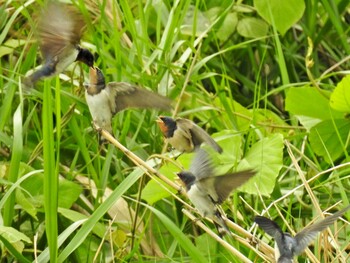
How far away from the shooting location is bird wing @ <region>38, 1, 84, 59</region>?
2.33 metres

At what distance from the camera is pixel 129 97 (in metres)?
2.58

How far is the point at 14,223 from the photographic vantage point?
3600 millimetres

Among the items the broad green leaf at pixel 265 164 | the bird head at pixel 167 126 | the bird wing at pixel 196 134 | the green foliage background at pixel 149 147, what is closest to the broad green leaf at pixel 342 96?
the green foliage background at pixel 149 147

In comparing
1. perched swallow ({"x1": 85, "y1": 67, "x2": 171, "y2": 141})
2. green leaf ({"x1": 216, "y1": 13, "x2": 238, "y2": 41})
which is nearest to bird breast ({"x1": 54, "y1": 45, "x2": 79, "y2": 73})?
perched swallow ({"x1": 85, "y1": 67, "x2": 171, "y2": 141})

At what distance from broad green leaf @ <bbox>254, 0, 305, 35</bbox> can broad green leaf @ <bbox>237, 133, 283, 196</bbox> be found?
876mm

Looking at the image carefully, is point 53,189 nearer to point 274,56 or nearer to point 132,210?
point 132,210

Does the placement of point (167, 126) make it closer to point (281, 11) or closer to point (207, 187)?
point (207, 187)

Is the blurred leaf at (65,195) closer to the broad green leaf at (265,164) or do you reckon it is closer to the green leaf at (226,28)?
the broad green leaf at (265,164)

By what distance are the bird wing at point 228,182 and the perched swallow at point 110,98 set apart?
0.97 feet

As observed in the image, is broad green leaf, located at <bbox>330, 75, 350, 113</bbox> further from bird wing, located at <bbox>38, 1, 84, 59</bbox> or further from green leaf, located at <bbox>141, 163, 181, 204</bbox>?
bird wing, located at <bbox>38, 1, 84, 59</bbox>

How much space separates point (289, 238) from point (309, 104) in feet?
4.27

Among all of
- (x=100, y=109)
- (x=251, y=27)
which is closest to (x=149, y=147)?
(x=251, y=27)

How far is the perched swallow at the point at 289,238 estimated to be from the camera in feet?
7.45

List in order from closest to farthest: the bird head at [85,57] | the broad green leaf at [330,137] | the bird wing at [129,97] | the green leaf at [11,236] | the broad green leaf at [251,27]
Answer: the bird head at [85,57] < the bird wing at [129,97] < the green leaf at [11,236] < the broad green leaf at [330,137] < the broad green leaf at [251,27]
